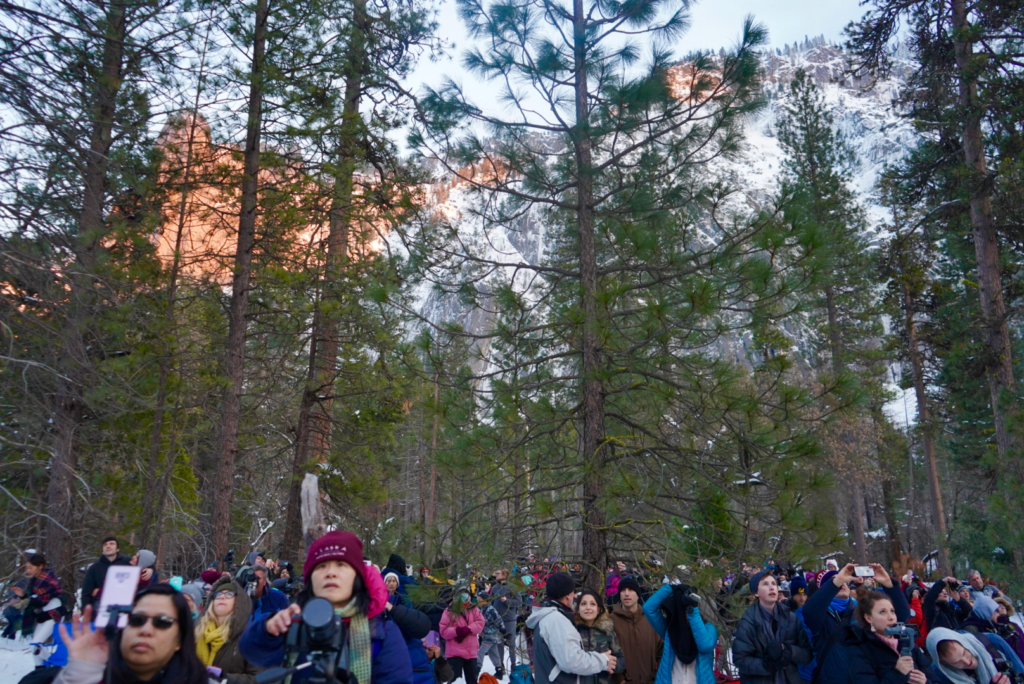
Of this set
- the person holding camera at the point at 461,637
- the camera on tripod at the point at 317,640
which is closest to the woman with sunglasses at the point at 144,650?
the camera on tripod at the point at 317,640

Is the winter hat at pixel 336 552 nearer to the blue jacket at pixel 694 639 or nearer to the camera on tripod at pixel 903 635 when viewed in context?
the blue jacket at pixel 694 639

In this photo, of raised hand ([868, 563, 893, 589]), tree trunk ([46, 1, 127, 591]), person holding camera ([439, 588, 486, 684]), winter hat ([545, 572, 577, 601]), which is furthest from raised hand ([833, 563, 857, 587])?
tree trunk ([46, 1, 127, 591])

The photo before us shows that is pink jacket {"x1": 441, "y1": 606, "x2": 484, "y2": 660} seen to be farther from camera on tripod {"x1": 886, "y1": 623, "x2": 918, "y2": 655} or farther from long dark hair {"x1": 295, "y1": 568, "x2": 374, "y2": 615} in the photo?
long dark hair {"x1": 295, "y1": 568, "x2": 374, "y2": 615}

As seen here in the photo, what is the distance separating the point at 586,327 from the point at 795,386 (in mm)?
1785

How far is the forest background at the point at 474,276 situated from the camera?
5285mm

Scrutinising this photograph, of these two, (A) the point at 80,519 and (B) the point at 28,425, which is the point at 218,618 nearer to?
(B) the point at 28,425

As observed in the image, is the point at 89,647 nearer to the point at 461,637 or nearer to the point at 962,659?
the point at 962,659

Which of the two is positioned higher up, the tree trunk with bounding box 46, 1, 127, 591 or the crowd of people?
the tree trunk with bounding box 46, 1, 127, 591

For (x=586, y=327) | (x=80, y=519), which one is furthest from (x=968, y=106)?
(x=80, y=519)

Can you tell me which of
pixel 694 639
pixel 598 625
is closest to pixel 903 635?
pixel 694 639

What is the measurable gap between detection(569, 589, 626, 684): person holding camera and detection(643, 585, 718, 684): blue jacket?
1.18 ft

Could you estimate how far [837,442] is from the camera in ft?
80.4

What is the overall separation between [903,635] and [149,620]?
4170 mm

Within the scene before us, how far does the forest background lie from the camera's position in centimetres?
529
